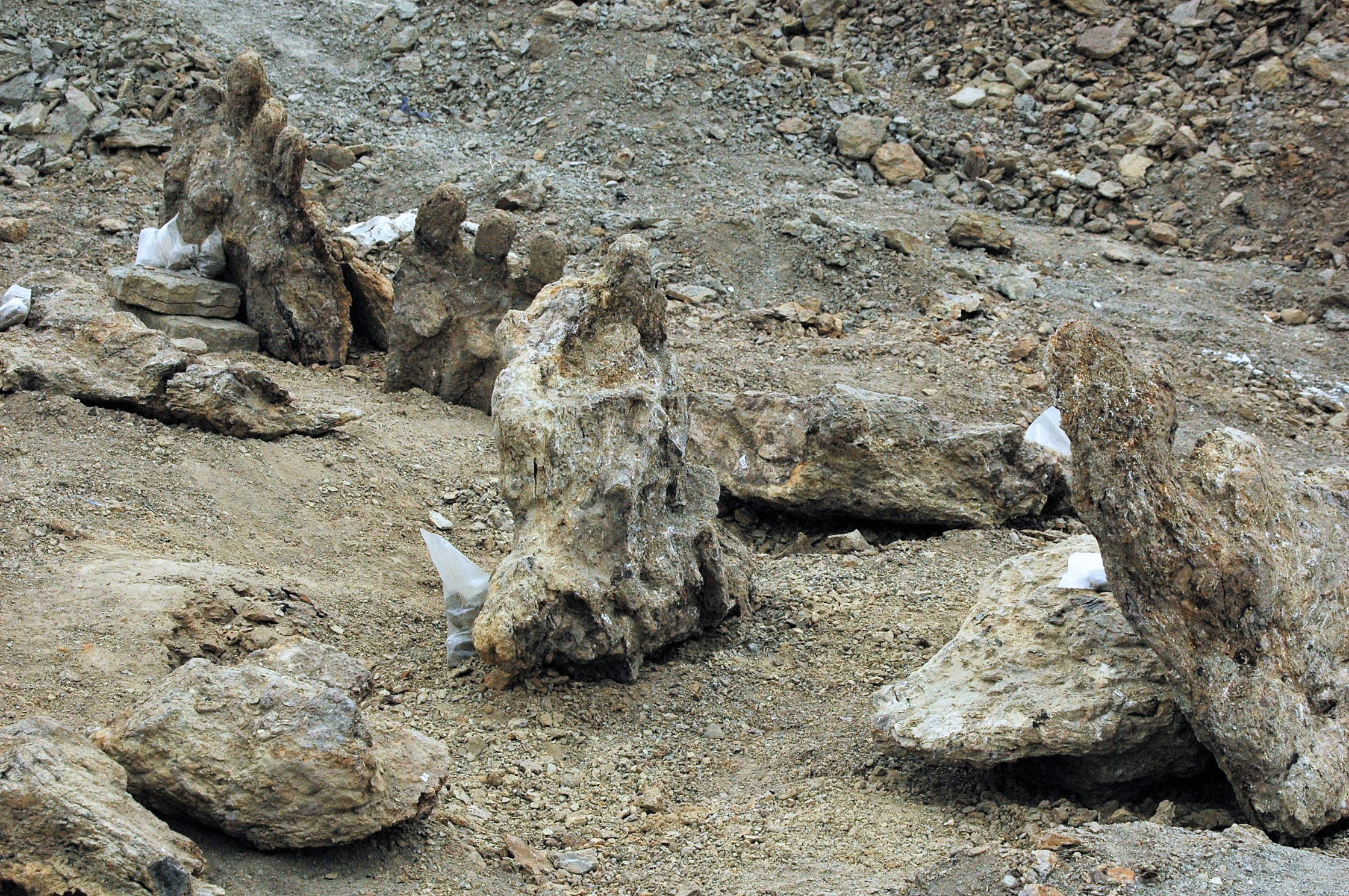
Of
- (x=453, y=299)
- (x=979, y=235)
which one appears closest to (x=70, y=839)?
(x=453, y=299)

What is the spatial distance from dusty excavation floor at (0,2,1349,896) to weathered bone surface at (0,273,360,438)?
13cm

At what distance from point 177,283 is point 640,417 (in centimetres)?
509

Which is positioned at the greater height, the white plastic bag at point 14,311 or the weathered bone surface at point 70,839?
the weathered bone surface at point 70,839

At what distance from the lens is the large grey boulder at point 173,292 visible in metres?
9.34

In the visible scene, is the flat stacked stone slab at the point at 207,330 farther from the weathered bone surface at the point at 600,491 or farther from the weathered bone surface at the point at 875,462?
the weathered bone surface at the point at 600,491

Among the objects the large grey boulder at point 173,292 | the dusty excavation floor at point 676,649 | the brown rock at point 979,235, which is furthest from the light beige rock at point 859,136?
the large grey boulder at point 173,292

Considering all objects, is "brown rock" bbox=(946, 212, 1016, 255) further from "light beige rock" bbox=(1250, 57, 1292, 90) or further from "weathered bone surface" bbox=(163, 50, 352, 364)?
"weathered bone surface" bbox=(163, 50, 352, 364)

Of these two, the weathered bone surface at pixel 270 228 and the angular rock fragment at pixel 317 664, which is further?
the weathered bone surface at pixel 270 228

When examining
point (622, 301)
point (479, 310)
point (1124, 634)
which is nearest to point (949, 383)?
point (479, 310)

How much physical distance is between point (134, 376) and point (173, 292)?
222 cm

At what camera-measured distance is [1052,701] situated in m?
4.77

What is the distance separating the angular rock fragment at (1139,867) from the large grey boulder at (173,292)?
722cm

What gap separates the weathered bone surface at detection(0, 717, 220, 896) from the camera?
317 centimetres

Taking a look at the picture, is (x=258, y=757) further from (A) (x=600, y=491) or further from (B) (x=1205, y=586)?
(B) (x=1205, y=586)
